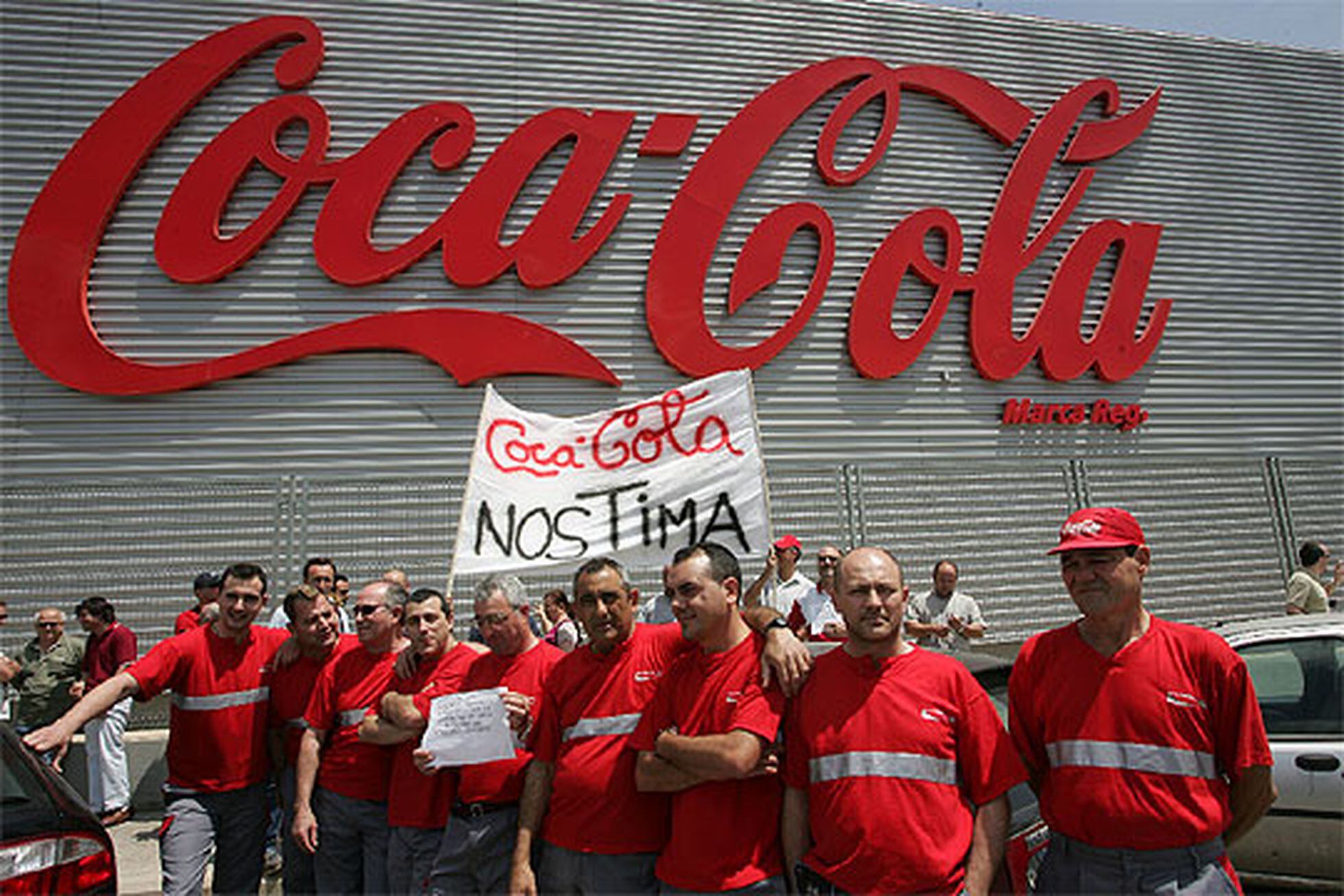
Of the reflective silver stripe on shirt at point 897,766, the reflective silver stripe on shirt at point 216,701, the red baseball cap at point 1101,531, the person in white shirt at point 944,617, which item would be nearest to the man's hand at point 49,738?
the reflective silver stripe on shirt at point 216,701

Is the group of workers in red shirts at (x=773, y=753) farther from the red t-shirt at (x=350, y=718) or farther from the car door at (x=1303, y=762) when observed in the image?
the car door at (x=1303, y=762)

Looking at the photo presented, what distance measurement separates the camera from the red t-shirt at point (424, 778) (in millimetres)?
3762

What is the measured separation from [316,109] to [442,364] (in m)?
3.27

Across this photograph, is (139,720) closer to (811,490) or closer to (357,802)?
(357,802)

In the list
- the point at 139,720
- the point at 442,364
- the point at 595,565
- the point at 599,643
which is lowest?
the point at 139,720

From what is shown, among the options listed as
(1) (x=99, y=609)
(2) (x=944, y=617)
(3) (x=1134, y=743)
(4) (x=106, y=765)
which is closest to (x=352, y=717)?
(3) (x=1134, y=743)

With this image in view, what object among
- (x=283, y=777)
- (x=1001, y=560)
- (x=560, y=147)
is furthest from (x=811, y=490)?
(x=283, y=777)

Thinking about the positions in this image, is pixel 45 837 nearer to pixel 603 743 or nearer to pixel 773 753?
pixel 603 743

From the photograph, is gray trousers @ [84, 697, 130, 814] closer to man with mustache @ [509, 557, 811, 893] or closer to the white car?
man with mustache @ [509, 557, 811, 893]

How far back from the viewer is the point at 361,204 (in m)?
9.95

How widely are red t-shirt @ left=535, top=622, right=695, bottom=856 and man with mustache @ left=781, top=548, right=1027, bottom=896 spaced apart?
0.62m

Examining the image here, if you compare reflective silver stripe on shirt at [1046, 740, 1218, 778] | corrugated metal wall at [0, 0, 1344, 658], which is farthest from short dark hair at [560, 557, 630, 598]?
corrugated metal wall at [0, 0, 1344, 658]

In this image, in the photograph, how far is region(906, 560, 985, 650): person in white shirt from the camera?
305 inches

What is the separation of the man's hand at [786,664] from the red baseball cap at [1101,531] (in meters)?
0.84
